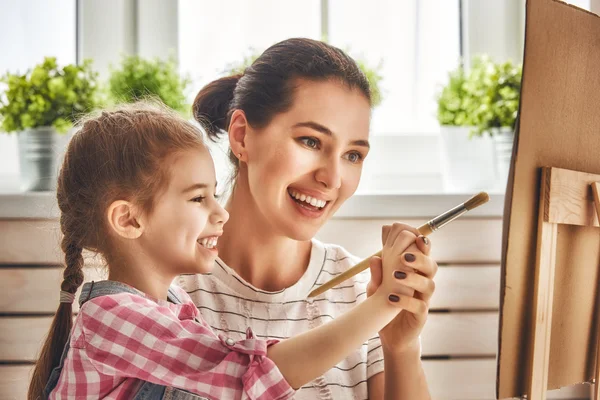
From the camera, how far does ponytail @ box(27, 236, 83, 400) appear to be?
107 cm

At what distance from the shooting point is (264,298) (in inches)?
51.9

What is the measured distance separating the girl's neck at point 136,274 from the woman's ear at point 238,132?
35 centimetres

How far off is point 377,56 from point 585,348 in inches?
47.0

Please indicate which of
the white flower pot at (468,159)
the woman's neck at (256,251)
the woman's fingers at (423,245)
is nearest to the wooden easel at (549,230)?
the woman's fingers at (423,245)

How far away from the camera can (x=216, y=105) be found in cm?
140

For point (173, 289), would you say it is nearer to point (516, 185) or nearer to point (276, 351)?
point (276, 351)

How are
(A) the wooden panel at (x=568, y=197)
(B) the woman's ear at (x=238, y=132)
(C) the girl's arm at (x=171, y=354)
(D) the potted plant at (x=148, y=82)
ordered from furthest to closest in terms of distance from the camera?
(D) the potted plant at (x=148, y=82)
(B) the woman's ear at (x=238, y=132)
(A) the wooden panel at (x=568, y=197)
(C) the girl's arm at (x=171, y=354)

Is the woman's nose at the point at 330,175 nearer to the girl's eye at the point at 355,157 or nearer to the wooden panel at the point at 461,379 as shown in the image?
the girl's eye at the point at 355,157

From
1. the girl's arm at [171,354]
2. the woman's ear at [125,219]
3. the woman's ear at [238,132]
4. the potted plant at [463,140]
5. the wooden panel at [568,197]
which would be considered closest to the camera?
the girl's arm at [171,354]

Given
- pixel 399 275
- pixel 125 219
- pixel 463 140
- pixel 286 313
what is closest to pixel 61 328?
pixel 125 219

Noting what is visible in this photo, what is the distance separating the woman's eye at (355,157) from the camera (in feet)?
4.19

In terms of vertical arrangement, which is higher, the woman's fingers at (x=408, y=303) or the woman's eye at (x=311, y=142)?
the woman's eye at (x=311, y=142)

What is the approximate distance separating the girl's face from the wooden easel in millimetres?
542

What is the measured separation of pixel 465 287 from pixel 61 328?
113cm
